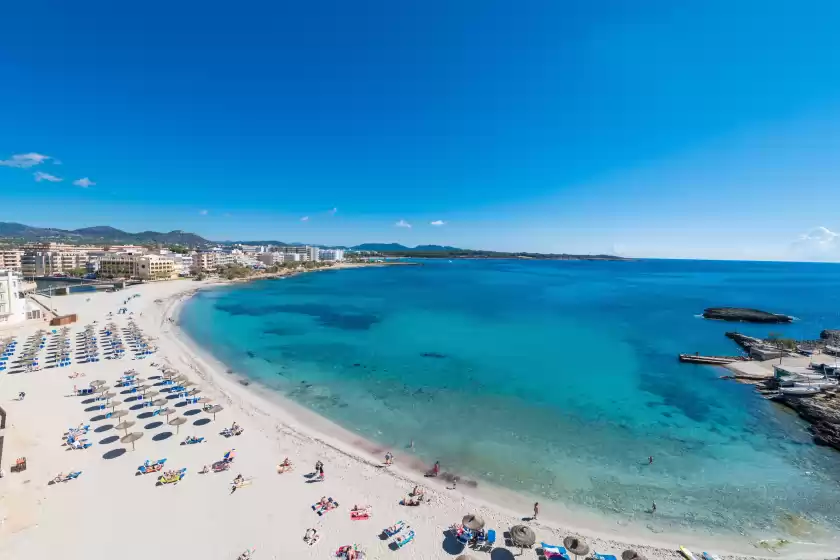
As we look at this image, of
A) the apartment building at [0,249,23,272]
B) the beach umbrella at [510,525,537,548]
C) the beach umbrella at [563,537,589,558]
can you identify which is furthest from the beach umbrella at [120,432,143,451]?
the apartment building at [0,249,23,272]

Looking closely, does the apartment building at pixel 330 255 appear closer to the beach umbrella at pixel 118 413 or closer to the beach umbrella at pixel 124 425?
the beach umbrella at pixel 118 413

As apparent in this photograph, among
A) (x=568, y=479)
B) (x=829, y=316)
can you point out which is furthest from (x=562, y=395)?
(x=829, y=316)

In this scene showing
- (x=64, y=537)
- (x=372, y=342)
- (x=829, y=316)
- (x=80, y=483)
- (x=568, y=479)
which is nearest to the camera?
(x=64, y=537)

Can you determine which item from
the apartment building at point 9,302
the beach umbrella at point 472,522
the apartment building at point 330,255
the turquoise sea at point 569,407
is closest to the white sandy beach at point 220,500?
the beach umbrella at point 472,522

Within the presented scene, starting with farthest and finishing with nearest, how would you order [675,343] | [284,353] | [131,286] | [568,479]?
1. [131,286]
2. [675,343]
3. [284,353]
4. [568,479]

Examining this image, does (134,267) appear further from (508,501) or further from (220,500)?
(508,501)

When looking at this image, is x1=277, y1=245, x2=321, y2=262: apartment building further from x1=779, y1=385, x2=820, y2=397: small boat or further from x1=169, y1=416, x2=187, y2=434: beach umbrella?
x1=779, y1=385, x2=820, y2=397: small boat

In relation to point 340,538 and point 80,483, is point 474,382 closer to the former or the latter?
point 340,538
